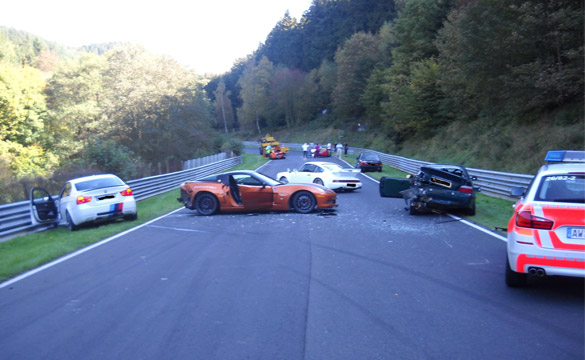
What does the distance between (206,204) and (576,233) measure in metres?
10.7

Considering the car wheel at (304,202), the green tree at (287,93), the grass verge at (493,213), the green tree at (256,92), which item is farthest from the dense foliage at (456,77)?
the car wheel at (304,202)

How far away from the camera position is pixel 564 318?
17.4ft

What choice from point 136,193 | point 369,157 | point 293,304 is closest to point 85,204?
point 136,193

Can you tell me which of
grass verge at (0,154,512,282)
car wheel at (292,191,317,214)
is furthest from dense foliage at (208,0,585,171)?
car wheel at (292,191,317,214)

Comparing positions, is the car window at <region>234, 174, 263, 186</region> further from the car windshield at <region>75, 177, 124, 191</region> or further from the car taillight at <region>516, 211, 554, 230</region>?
the car taillight at <region>516, 211, 554, 230</region>

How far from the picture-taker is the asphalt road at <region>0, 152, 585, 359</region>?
465cm

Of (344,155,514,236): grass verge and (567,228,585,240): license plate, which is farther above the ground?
(567,228,585,240): license plate

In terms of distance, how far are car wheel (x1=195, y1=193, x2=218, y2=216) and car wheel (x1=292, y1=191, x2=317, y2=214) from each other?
237 centimetres

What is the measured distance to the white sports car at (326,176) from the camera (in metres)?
20.9

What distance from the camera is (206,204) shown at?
14.7m

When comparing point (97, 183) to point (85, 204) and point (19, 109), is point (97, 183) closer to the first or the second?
point (85, 204)

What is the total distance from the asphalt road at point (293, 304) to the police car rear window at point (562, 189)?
1.22 metres

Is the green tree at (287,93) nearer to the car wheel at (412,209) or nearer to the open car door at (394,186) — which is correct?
the open car door at (394,186)

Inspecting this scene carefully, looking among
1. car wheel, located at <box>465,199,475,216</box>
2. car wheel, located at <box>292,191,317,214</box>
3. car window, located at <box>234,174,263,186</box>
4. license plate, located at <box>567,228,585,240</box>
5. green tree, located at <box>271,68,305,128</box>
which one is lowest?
car wheel, located at <box>465,199,475,216</box>
